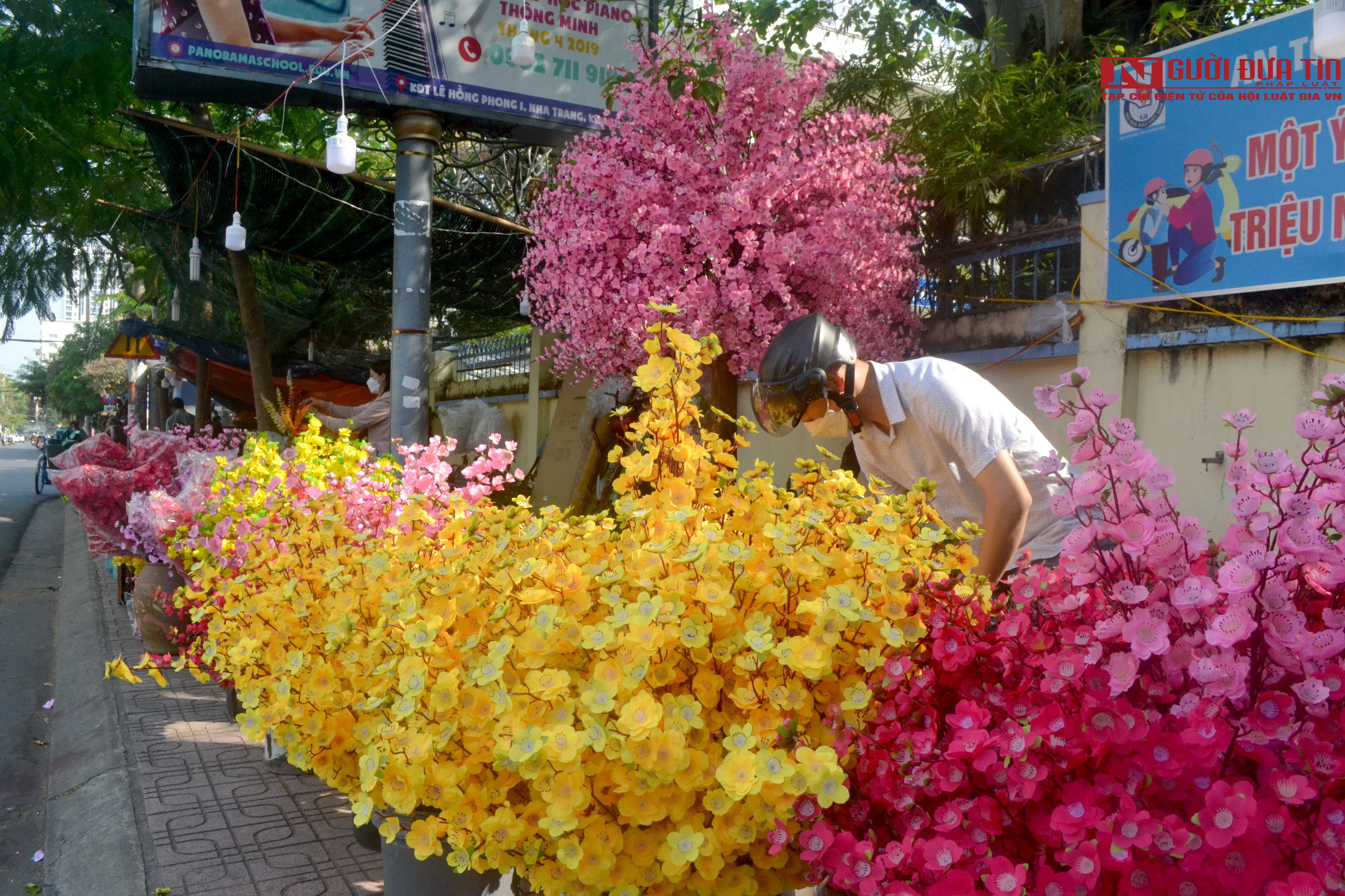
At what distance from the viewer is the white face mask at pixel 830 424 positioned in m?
2.72

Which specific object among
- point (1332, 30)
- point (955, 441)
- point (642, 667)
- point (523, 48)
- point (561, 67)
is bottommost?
point (642, 667)

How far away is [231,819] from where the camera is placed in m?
3.65

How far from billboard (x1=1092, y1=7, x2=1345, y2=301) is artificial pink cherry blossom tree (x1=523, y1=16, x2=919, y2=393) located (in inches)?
51.2

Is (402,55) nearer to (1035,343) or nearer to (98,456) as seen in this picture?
(98,456)

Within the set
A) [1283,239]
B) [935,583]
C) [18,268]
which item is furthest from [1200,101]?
[18,268]

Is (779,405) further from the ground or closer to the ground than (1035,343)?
closer to the ground

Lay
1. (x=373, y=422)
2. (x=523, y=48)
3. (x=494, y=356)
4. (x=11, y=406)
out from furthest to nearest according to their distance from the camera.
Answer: (x=11, y=406) → (x=494, y=356) → (x=373, y=422) → (x=523, y=48)

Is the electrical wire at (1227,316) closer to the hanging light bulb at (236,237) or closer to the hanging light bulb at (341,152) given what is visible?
the hanging light bulb at (341,152)

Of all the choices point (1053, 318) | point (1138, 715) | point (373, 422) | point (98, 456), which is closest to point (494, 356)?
point (373, 422)

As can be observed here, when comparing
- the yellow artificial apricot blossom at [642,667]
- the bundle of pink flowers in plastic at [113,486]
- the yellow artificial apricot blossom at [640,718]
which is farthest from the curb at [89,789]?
the yellow artificial apricot blossom at [640,718]

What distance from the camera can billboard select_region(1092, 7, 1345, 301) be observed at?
471 centimetres

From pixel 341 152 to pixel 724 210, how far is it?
2.51 metres

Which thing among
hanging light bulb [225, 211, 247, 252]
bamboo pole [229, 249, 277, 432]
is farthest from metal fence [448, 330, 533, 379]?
hanging light bulb [225, 211, 247, 252]

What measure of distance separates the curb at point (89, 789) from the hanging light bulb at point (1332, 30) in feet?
17.5
